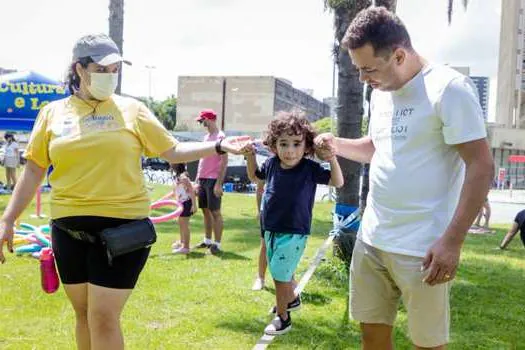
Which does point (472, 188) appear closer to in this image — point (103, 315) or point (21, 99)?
point (103, 315)

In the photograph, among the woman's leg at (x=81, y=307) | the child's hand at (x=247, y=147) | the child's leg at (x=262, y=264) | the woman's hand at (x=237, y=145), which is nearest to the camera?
the woman's leg at (x=81, y=307)

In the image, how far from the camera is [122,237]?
3.03 meters

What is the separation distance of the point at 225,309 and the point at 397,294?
265 cm

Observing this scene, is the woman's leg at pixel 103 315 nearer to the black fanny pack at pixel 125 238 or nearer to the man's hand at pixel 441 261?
the black fanny pack at pixel 125 238

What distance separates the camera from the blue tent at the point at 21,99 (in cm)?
1304

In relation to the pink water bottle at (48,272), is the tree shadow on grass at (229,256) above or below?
below

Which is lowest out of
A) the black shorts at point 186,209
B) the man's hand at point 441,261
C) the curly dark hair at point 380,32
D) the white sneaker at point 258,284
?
the white sneaker at point 258,284

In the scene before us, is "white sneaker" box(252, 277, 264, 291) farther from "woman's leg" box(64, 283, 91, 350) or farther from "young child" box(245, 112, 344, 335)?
"woman's leg" box(64, 283, 91, 350)

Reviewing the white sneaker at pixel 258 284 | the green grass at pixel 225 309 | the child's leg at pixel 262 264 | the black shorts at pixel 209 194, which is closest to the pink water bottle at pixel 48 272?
the green grass at pixel 225 309

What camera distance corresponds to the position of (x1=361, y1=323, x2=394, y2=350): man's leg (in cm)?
300

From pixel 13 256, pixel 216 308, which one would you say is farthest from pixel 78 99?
pixel 13 256

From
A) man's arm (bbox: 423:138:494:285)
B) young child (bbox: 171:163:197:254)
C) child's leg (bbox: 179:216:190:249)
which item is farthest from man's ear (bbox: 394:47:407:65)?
child's leg (bbox: 179:216:190:249)

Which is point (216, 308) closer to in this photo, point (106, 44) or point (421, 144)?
point (106, 44)

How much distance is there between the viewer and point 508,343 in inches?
188
